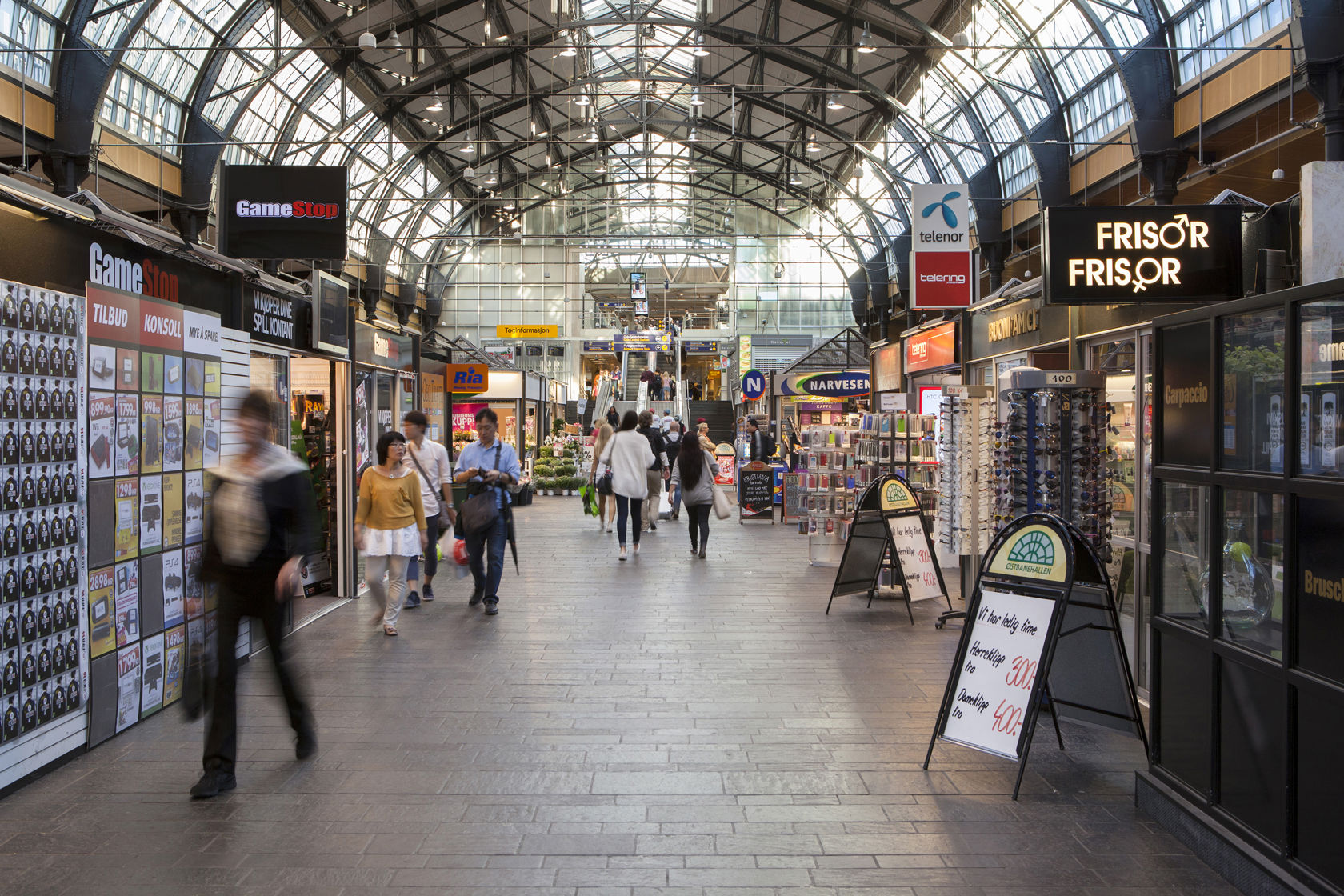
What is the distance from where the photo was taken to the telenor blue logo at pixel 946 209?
12.4 meters

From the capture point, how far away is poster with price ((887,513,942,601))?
314 inches

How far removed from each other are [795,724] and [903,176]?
2250 cm

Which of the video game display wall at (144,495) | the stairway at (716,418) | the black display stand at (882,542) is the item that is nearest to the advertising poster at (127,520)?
the video game display wall at (144,495)

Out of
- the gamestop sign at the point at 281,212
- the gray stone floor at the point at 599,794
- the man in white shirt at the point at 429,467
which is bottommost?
the gray stone floor at the point at 599,794

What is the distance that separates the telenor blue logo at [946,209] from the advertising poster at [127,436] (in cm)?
1002

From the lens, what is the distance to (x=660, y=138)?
111 feet

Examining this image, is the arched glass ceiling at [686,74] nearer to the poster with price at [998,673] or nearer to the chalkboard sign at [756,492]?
the chalkboard sign at [756,492]

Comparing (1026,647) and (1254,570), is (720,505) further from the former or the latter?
(1254,570)

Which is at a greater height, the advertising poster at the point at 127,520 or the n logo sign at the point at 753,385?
the n logo sign at the point at 753,385

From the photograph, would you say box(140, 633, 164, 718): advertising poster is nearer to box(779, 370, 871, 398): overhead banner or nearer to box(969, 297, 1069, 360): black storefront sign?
box(969, 297, 1069, 360): black storefront sign

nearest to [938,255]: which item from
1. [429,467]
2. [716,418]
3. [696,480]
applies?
[696,480]

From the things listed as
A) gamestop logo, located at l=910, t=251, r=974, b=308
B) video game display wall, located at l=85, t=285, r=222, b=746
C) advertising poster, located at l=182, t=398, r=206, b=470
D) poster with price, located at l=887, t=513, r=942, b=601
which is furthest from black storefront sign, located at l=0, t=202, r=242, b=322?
gamestop logo, located at l=910, t=251, r=974, b=308

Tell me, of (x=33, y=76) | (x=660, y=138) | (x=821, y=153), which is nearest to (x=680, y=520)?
(x=33, y=76)

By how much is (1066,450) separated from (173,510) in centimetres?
493
